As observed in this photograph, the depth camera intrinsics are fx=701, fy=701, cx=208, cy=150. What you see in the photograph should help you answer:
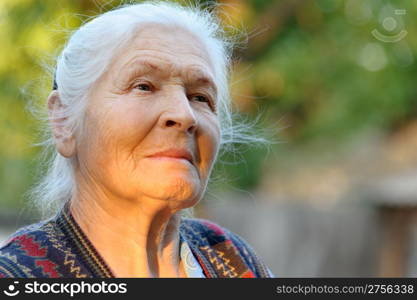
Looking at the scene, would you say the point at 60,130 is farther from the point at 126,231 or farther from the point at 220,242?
the point at 220,242

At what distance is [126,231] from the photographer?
1931 millimetres

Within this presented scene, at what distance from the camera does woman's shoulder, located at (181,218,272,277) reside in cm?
221

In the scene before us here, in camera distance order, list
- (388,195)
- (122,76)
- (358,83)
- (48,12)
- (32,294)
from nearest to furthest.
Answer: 1. (32,294)
2. (122,76)
3. (48,12)
4. (358,83)
5. (388,195)

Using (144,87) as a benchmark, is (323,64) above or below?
above

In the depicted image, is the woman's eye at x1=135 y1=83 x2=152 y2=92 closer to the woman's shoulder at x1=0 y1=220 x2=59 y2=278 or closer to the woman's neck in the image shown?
the woman's neck

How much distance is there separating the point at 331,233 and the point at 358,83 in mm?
2256

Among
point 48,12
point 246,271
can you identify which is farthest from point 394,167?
point 246,271

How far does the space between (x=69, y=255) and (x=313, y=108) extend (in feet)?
23.3

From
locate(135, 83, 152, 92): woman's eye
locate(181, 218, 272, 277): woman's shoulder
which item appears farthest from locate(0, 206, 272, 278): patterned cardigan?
locate(135, 83, 152, 92): woman's eye

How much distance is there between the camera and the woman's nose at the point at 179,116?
1831mm

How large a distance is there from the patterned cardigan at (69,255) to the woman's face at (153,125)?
0.16 m

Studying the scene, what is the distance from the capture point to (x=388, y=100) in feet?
25.6

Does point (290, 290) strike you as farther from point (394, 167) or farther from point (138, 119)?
point (394, 167)

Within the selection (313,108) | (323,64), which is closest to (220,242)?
(323,64)
